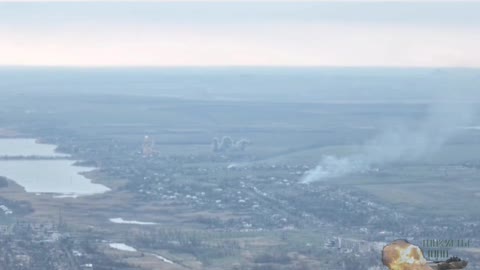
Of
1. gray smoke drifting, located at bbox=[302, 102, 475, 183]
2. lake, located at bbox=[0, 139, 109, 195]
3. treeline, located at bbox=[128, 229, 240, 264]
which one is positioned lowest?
lake, located at bbox=[0, 139, 109, 195]

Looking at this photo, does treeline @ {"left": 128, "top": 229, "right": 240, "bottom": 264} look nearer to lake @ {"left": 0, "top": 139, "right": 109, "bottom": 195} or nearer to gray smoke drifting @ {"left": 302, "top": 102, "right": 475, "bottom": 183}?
lake @ {"left": 0, "top": 139, "right": 109, "bottom": 195}

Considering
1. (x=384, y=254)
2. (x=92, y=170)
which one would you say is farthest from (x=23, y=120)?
(x=384, y=254)

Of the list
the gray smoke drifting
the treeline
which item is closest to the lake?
the gray smoke drifting

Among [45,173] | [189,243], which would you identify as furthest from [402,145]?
[189,243]

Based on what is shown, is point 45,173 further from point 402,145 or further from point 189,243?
point 189,243

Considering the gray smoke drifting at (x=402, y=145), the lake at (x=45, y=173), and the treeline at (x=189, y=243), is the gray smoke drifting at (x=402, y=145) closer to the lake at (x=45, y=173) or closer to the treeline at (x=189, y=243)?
the lake at (x=45, y=173)

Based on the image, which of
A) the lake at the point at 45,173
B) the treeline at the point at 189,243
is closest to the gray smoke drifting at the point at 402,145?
the lake at the point at 45,173
